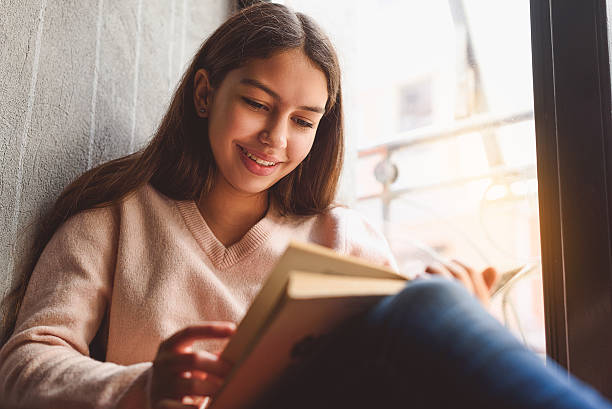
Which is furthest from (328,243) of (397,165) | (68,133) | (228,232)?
(68,133)

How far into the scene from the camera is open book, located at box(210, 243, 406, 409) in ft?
1.65

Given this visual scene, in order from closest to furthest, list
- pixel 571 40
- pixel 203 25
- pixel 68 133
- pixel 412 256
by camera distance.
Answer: pixel 571 40
pixel 68 133
pixel 412 256
pixel 203 25

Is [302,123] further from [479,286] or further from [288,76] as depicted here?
[479,286]

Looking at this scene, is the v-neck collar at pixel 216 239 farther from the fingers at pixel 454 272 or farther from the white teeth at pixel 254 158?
the fingers at pixel 454 272

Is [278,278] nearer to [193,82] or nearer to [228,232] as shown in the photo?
[228,232]

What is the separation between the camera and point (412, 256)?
133 centimetres

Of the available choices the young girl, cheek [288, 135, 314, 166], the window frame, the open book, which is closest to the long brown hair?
the young girl

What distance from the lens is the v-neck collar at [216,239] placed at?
1.05 m

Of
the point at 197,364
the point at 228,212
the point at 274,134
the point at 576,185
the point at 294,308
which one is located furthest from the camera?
the point at 228,212

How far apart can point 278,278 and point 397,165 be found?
920 mm

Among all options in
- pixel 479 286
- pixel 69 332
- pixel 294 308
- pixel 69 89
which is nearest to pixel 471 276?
pixel 479 286

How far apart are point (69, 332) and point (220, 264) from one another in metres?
0.28

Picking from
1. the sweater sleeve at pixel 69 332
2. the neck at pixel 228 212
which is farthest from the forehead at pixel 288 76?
the sweater sleeve at pixel 69 332

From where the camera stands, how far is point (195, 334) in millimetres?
632
